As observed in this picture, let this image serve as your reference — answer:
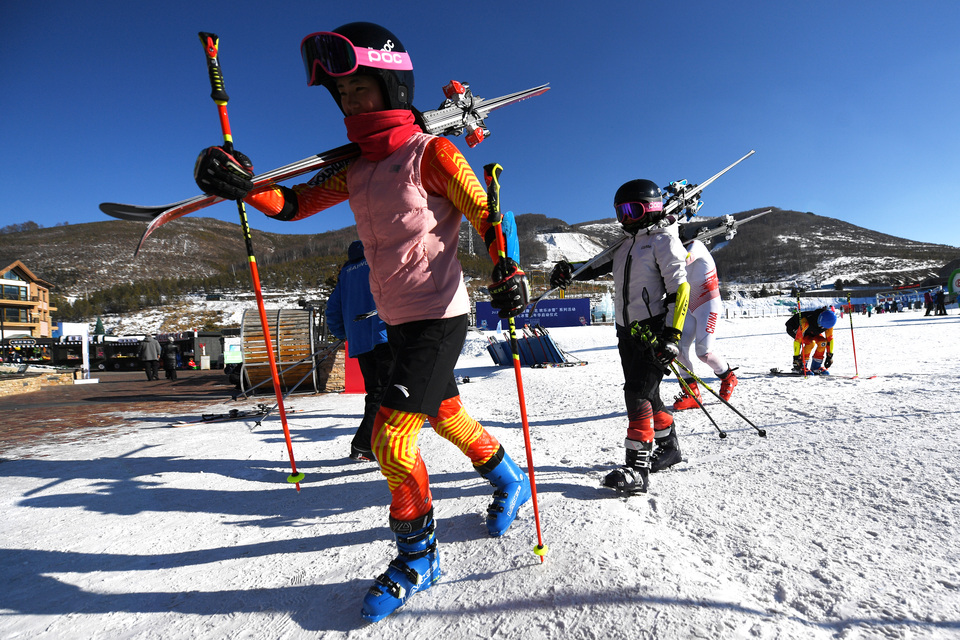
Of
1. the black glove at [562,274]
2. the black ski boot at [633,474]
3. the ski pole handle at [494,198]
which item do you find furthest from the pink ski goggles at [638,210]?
the black ski boot at [633,474]

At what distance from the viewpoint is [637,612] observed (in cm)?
130

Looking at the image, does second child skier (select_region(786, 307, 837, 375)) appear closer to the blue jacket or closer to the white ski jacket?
the white ski jacket

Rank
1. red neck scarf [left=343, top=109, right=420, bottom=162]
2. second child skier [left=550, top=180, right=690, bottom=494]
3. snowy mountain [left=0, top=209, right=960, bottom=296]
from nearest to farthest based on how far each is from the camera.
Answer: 1. red neck scarf [left=343, top=109, right=420, bottom=162]
2. second child skier [left=550, top=180, right=690, bottom=494]
3. snowy mountain [left=0, top=209, right=960, bottom=296]

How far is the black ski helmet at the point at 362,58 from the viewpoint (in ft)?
6.01

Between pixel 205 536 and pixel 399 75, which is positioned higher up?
pixel 399 75

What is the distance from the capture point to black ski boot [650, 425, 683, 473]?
2.62 m

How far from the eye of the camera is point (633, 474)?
7.46 feet

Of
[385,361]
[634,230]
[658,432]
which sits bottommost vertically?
[658,432]

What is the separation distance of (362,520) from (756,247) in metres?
150

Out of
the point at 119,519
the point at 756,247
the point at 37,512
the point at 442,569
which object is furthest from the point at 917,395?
the point at 756,247

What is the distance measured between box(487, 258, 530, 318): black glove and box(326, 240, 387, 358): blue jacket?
1781 mm

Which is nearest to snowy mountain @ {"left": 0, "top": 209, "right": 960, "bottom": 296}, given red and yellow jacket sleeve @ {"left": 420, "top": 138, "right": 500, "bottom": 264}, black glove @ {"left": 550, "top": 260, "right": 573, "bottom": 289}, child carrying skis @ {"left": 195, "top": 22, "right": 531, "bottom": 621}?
black glove @ {"left": 550, "top": 260, "right": 573, "bottom": 289}

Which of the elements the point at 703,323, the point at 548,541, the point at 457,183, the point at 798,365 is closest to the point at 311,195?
the point at 457,183

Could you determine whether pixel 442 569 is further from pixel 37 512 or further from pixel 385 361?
pixel 37 512
